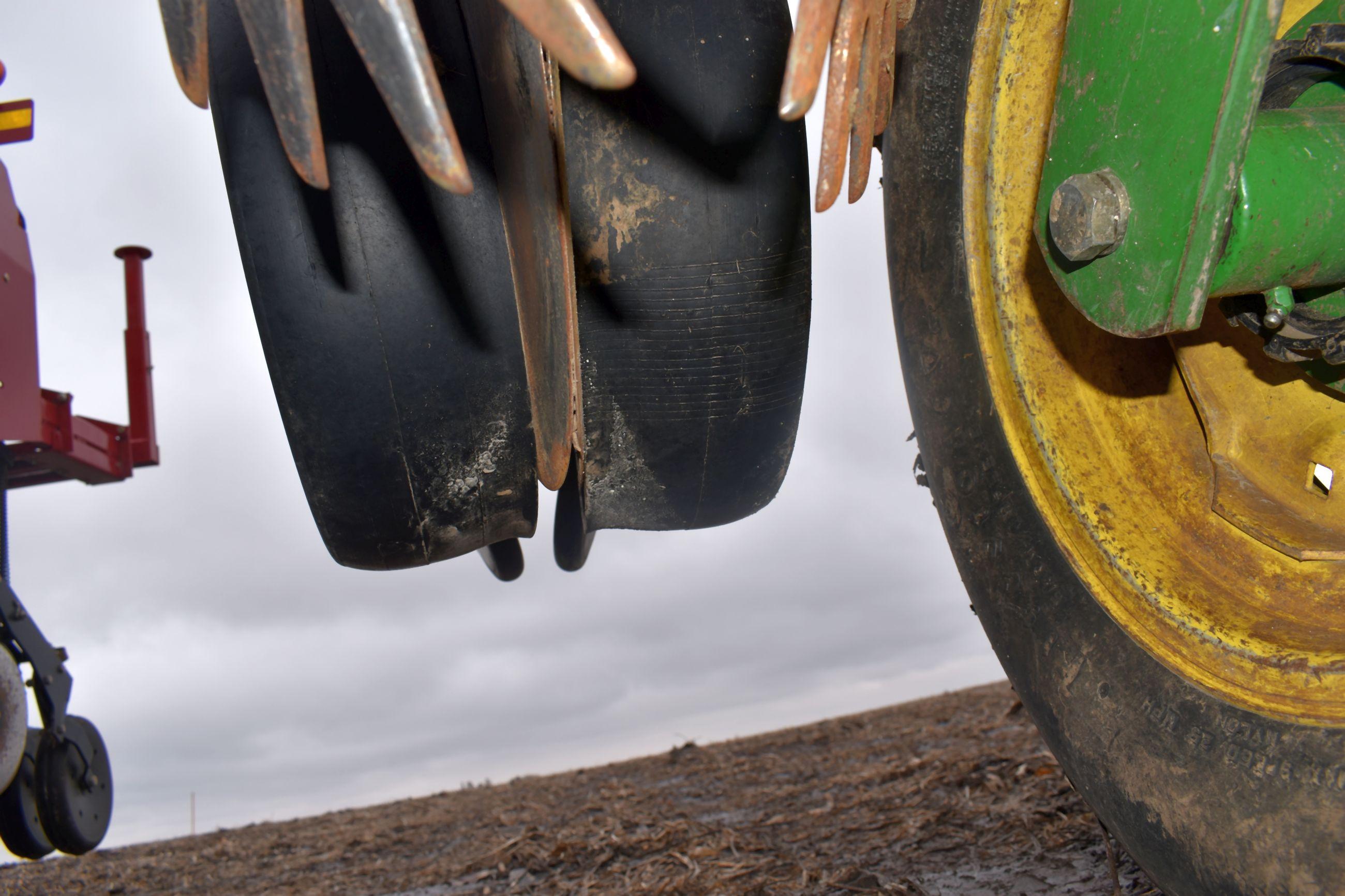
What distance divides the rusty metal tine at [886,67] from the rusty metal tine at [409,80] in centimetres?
56

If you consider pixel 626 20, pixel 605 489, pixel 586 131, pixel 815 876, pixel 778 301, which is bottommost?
pixel 815 876

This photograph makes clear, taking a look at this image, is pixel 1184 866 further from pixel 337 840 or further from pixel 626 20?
pixel 337 840

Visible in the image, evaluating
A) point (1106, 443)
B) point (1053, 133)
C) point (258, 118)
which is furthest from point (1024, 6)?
point (258, 118)

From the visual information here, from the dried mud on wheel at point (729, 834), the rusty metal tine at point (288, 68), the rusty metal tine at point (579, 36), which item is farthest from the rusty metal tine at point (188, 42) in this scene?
the dried mud on wheel at point (729, 834)

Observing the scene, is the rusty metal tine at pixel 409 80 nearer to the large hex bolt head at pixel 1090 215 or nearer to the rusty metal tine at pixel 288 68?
the rusty metal tine at pixel 288 68

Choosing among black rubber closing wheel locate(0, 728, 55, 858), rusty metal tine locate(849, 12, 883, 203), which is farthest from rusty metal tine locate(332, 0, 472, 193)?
black rubber closing wheel locate(0, 728, 55, 858)

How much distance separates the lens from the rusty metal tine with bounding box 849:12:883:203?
102 cm

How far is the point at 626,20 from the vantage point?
1233 mm

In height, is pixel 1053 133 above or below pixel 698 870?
above

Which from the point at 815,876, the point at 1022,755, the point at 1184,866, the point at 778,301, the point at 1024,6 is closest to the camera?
the point at 1184,866

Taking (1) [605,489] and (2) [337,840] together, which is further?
(2) [337,840]

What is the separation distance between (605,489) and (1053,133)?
77 centimetres

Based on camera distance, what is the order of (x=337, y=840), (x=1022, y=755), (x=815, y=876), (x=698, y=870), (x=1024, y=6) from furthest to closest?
1. (x=337, y=840)
2. (x=1022, y=755)
3. (x=698, y=870)
4. (x=815, y=876)
5. (x=1024, y=6)

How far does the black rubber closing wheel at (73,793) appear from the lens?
9.92 feet
